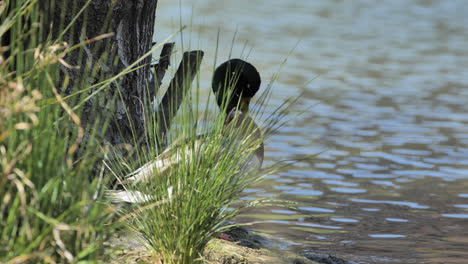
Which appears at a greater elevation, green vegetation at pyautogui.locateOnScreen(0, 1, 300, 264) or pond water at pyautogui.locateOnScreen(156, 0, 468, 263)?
green vegetation at pyautogui.locateOnScreen(0, 1, 300, 264)

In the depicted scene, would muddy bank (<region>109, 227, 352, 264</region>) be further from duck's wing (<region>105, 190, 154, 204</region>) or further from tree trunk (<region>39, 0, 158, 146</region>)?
tree trunk (<region>39, 0, 158, 146</region>)

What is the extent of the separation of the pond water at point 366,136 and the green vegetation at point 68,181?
270mm

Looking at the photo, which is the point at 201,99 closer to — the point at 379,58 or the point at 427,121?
the point at 427,121

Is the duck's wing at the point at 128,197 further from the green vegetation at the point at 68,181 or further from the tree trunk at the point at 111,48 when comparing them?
the tree trunk at the point at 111,48

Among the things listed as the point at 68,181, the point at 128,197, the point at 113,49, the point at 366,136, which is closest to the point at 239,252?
the point at 128,197

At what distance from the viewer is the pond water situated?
5332mm

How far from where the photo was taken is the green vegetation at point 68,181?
235 cm

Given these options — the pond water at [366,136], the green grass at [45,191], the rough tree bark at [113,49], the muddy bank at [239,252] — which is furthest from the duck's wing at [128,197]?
the green grass at [45,191]

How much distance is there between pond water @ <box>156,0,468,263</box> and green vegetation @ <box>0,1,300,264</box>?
0.88 ft

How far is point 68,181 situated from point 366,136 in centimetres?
591

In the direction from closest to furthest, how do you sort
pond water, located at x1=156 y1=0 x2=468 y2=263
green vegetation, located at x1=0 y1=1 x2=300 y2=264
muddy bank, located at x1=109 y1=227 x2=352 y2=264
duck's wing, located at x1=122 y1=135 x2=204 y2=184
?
green vegetation, located at x1=0 y1=1 x2=300 y2=264 < duck's wing, located at x1=122 y1=135 x2=204 y2=184 < muddy bank, located at x1=109 y1=227 x2=352 y2=264 < pond water, located at x1=156 y1=0 x2=468 y2=263

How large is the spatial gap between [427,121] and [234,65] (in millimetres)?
4446

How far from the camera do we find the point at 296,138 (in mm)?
7988

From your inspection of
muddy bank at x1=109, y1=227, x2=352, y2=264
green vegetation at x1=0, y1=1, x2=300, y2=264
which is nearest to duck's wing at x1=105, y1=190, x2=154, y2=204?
green vegetation at x1=0, y1=1, x2=300, y2=264
